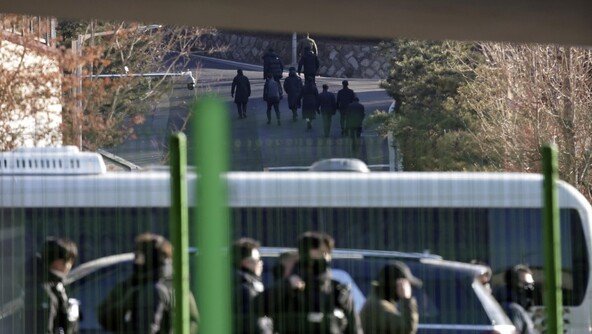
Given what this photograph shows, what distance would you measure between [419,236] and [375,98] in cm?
3175

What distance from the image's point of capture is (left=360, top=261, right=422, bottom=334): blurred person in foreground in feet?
17.0

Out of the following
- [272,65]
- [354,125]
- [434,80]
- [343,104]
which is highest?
[272,65]

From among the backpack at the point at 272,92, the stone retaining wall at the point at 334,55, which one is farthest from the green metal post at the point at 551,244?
the stone retaining wall at the point at 334,55

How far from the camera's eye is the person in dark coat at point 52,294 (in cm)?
521

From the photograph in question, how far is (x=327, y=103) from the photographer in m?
7.12

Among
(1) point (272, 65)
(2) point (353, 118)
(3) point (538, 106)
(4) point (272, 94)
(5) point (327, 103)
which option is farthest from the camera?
(1) point (272, 65)

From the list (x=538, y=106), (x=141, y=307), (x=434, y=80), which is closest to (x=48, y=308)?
(x=141, y=307)

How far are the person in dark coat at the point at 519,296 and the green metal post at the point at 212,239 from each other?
1.26 m

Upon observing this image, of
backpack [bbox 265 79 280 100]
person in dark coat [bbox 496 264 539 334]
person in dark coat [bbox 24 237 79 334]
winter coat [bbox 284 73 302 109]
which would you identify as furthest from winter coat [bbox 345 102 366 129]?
backpack [bbox 265 79 280 100]

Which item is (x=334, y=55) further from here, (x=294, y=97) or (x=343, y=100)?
(x=343, y=100)

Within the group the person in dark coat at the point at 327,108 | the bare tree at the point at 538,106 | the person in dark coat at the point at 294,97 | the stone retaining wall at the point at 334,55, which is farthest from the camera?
the stone retaining wall at the point at 334,55

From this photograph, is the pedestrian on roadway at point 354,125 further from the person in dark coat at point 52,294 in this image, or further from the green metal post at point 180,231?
the person in dark coat at point 52,294

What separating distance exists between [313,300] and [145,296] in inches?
28.9

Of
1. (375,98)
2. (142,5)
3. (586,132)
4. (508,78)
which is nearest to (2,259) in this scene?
(142,5)
